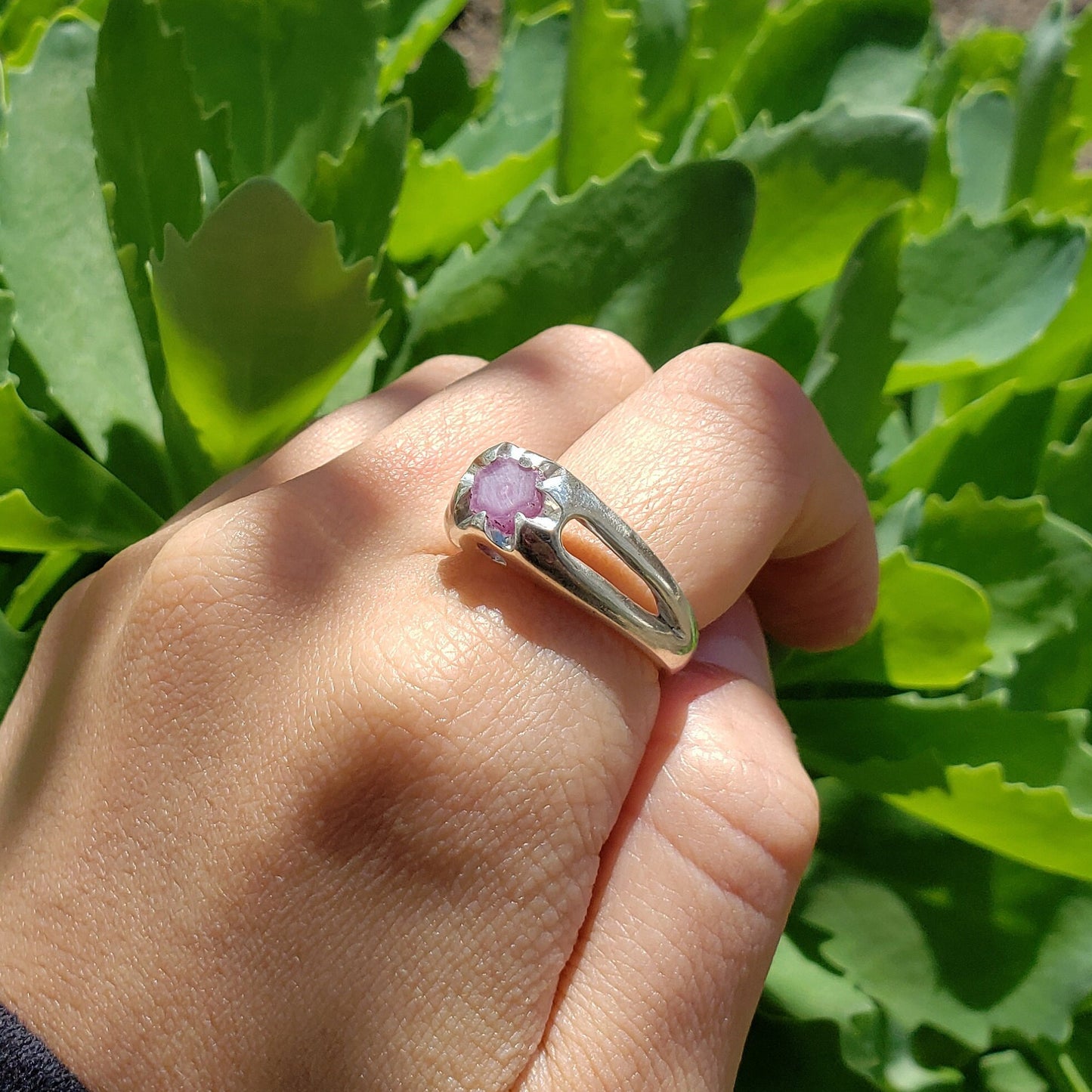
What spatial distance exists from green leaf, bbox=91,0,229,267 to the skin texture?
0.30 metres

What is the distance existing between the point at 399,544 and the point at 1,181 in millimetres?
443

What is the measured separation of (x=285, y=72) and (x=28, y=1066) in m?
0.73

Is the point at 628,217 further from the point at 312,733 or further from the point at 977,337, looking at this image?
the point at 312,733

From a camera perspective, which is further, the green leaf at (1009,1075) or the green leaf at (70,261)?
the green leaf at (1009,1075)

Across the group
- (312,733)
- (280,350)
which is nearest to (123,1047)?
(312,733)

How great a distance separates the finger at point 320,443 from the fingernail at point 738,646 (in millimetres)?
237

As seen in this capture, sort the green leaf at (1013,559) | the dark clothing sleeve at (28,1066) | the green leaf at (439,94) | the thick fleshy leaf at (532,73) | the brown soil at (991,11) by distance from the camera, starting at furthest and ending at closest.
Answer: the brown soil at (991,11) < the green leaf at (439,94) < the thick fleshy leaf at (532,73) < the green leaf at (1013,559) < the dark clothing sleeve at (28,1066)

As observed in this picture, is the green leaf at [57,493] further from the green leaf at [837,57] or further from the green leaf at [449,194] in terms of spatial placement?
the green leaf at [837,57]

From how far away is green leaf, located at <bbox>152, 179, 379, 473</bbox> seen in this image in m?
0.62

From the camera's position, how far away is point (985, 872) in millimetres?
847

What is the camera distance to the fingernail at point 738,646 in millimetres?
632

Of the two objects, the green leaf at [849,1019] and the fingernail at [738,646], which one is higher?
the fingernail at [738,646]

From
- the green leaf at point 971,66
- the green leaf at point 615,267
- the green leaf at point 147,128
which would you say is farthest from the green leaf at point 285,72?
the green leaf at point 971,66

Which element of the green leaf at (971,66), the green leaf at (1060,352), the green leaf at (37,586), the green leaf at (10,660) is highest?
the green leaf at (10,660)
